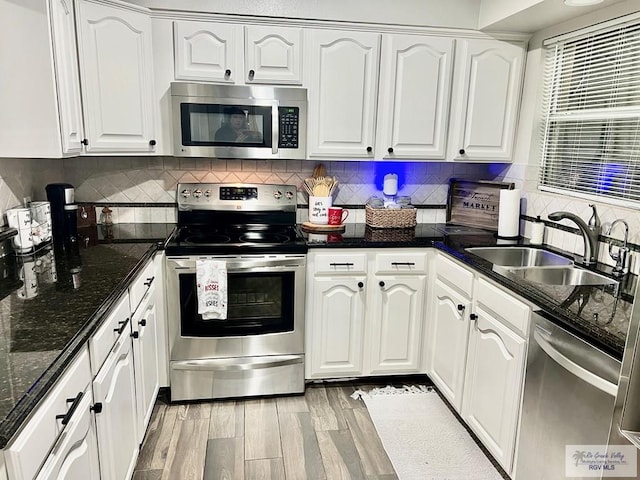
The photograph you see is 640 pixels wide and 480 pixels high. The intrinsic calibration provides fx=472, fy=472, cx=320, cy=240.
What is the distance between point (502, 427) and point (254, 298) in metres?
1.40

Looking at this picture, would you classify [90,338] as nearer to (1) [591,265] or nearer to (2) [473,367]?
(2) [473,367]

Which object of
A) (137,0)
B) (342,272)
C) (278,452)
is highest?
(137,0)

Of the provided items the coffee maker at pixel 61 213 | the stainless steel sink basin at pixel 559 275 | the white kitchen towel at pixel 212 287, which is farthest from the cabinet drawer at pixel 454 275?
the coffee maker at pixel 61 213

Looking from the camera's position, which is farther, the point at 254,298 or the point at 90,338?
the point at 254,298

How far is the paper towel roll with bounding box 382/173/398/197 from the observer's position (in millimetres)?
3127

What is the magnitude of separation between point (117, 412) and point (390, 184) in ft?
6.90

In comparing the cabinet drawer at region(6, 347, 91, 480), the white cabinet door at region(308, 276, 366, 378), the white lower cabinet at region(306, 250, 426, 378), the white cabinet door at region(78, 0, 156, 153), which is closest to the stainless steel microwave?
the white cabinet door at region(78, 0, 156, 153)

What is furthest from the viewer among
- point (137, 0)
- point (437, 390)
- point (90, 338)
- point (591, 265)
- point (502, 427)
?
point (437, 390)

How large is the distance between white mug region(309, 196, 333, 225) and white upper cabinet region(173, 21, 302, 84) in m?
0.74

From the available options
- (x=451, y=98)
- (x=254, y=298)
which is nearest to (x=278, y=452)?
(x=254, y=298)

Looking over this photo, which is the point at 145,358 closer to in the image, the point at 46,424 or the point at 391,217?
the point at 46,424

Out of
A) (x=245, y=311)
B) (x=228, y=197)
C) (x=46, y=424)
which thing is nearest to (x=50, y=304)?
(x=46, y=424)

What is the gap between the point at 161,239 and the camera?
8.50ft

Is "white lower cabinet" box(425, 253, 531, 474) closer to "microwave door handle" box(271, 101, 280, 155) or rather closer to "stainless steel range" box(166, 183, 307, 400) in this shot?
"stainless steel range" box(166, 183, 307, 400)
